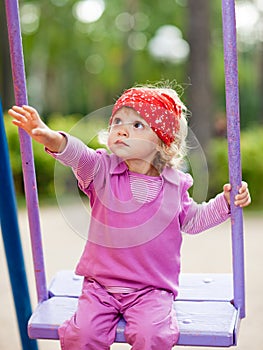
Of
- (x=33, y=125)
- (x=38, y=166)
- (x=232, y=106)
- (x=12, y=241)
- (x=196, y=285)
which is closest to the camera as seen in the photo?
(x=33, y=125)

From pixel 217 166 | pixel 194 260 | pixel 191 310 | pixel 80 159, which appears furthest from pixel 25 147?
pixel 217 166

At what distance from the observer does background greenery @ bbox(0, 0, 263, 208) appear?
31.8 ft

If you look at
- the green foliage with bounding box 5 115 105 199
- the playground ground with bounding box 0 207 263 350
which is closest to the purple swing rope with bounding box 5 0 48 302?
the playground ground with bounding box 0 207 263 350

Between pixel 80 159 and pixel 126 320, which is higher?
pixel 80 159

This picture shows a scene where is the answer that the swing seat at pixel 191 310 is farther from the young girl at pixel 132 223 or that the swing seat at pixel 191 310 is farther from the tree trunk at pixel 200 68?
the tree trunk at pixel 200 68

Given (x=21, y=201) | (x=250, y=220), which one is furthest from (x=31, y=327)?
(x=21, y=201)

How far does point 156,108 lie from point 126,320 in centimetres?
68

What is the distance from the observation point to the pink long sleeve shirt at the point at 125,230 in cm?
238

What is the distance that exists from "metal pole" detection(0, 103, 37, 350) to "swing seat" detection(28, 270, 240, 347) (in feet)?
0.63

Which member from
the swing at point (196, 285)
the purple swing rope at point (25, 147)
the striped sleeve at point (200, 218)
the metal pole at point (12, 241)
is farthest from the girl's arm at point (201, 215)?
the metal pole at point (12, 241)

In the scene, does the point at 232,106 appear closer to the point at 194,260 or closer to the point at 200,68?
the point at 194,260

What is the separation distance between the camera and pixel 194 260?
6.61 metres

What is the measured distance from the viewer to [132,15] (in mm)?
20438

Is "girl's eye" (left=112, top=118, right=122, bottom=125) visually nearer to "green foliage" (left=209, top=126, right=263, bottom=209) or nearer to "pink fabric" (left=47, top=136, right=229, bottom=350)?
"pink fabric" (left=47, top=136, right=229, bottom=350)
